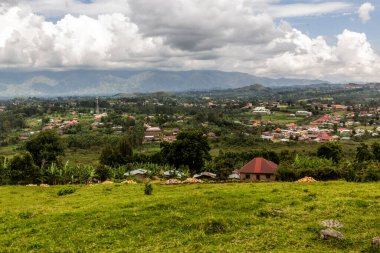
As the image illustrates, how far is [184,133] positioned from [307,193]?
46709mm

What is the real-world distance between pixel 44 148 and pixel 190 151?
25715 mm

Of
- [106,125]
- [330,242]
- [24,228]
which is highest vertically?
[330,242]

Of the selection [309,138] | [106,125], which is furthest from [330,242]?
[106,125]

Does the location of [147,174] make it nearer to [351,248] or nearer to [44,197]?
[44,197]

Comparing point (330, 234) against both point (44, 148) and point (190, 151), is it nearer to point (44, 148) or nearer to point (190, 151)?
point (190, 151)

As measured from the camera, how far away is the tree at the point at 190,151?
72.8m

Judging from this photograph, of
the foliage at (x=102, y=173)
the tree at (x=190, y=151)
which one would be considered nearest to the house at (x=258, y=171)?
the tree at (x=190, y=151)

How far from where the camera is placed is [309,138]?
519 ft

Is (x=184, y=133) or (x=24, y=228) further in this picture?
(x=184, y=133)

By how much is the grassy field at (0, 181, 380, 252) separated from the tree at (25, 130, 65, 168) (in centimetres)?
4490

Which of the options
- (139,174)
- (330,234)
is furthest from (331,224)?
(139,174)

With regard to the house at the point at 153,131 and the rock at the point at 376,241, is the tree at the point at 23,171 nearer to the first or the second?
the rock at the point at 376,241

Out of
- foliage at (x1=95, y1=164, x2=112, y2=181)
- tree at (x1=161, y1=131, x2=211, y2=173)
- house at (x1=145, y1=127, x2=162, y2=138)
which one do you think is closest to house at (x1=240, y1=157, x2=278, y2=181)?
tree at (x1=161, y1=131, x2=211, y2=173)

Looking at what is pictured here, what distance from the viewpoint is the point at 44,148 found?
6925 centimetres
